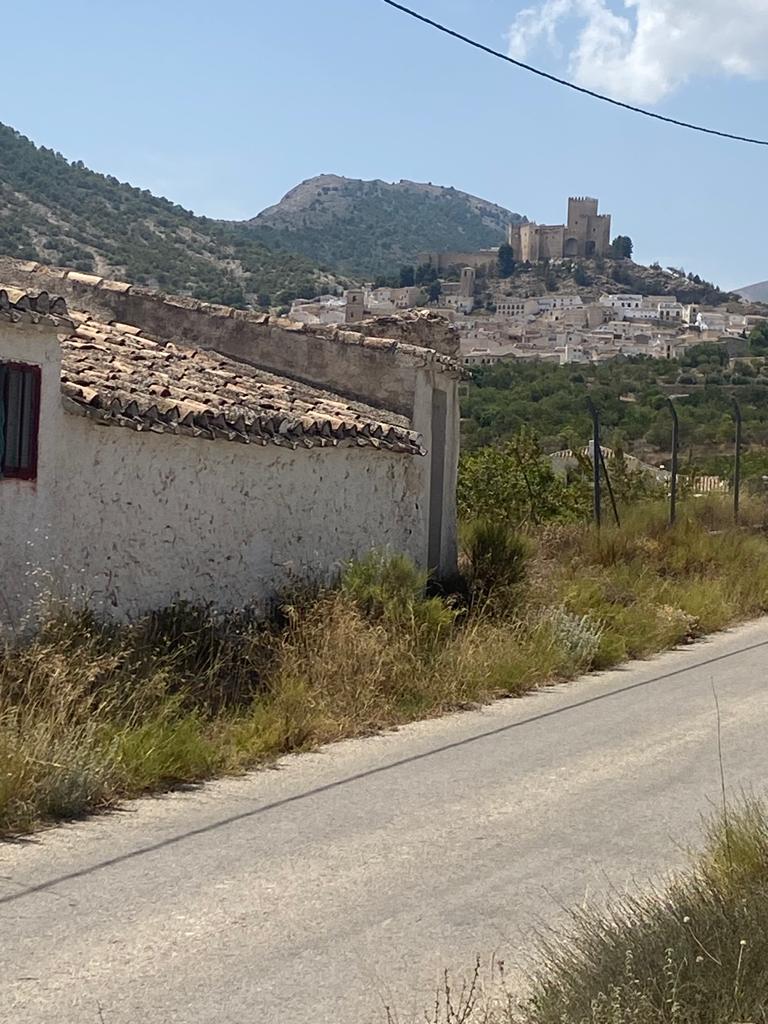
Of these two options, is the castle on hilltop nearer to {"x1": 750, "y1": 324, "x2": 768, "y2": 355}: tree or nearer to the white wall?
{"x1": 750, "y1": 324, "x2": 768, "y2": 355}: tree

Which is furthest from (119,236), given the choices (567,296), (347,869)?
(567,296)

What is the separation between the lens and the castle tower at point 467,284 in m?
161

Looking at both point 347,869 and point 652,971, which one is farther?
point 347,869

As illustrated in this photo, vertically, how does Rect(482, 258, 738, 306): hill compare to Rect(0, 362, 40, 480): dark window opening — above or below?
above

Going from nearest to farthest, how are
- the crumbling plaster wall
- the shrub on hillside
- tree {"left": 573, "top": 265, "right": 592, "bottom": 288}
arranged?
the crumbling plaster wall
the shrub on hillside
tree {"left": 573, "top": 265, "right": 592, "bottom": 288}

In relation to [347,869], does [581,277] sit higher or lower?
higher

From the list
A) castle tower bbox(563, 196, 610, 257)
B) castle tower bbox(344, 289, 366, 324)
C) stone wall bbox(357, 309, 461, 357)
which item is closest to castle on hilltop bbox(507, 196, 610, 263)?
castle tower bbox(563, 196, 610, 257)

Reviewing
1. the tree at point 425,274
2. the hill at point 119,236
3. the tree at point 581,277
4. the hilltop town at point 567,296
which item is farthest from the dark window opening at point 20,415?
the tree at point 581,277

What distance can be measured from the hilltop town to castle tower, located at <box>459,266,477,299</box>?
0.12 m

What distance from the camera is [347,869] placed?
6758 mm

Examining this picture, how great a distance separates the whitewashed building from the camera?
31.9 feet

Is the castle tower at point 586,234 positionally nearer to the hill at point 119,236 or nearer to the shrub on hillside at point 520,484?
the hill at point 119,236

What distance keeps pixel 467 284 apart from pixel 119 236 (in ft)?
271

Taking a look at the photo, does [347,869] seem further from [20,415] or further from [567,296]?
[567,296]
